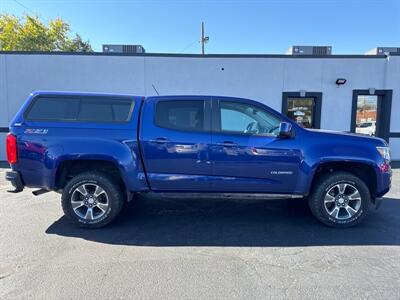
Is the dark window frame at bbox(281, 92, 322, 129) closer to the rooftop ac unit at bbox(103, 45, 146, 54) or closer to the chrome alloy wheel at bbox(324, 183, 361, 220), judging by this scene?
the rooftop ac unit at bbox(103, 45, 146, 54)

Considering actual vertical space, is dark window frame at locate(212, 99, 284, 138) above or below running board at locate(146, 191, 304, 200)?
above

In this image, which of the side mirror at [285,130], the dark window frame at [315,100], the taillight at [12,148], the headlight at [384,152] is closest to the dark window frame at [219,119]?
the side mirror at [285,130]

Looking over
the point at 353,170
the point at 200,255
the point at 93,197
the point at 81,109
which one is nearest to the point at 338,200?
the point at 353,170

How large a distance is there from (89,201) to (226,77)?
734cm

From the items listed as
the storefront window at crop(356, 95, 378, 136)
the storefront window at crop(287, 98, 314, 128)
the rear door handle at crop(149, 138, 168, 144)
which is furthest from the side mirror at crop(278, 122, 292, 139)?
the storefront window at crop(356, 95, 378, 136)

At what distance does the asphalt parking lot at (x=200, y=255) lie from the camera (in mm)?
2783

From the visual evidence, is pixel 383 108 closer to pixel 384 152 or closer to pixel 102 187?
pixel 384 152

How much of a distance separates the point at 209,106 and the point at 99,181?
2013 mm

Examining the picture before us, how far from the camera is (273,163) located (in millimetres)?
4188

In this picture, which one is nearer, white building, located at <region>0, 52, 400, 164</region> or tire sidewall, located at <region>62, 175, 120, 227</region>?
tire sidewall, located at <region>62, 175, 120, 227</region>

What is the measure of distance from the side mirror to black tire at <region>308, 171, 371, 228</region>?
0.92 metres

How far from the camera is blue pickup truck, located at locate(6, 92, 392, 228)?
4.14 m

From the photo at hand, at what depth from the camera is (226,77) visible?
10219mm

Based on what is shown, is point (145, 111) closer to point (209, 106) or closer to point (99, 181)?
point (209, 106)
